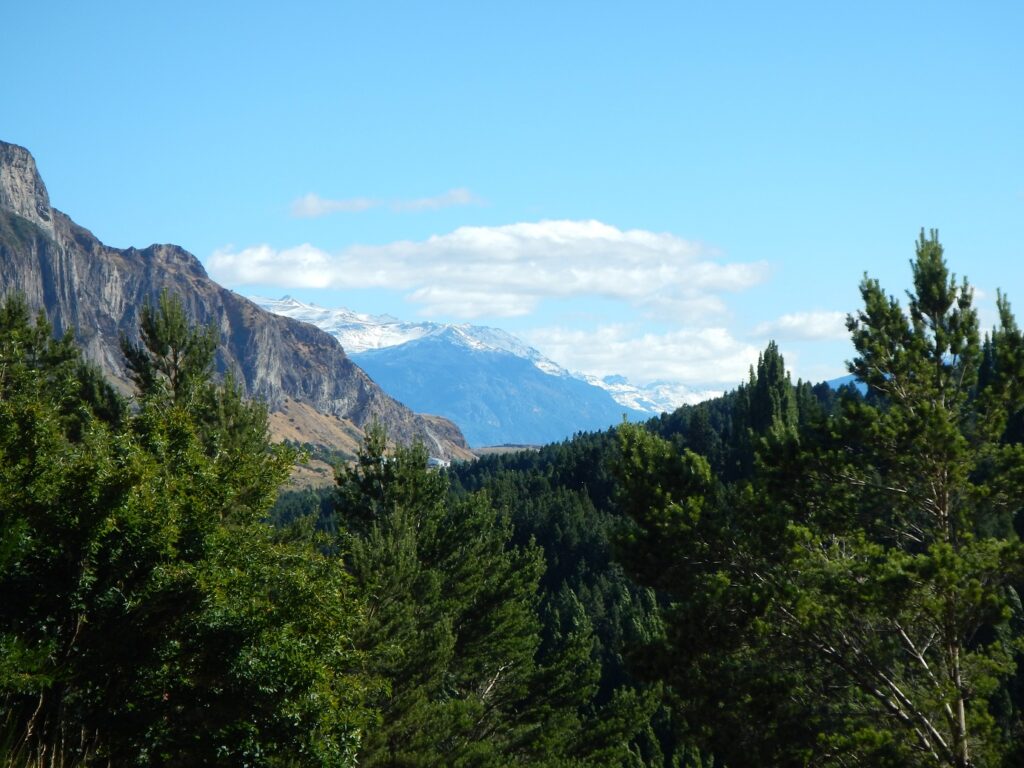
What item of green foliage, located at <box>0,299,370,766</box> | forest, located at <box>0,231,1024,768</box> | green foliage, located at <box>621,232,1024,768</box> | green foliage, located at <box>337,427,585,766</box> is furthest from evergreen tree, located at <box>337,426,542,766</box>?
green foliage, located at <box>0,299,370,766</box>

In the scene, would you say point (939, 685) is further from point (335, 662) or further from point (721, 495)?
point (335, 662)

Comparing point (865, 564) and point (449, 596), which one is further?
point (449, 596)

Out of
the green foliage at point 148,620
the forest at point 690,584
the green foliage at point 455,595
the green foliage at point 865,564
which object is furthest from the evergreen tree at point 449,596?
the green foliage at point 148,620

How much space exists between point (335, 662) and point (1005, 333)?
16145 mm

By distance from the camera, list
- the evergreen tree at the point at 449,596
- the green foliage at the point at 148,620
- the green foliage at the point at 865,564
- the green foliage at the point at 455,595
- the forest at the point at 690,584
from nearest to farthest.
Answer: the green foliage at the point at 148,620 → the forest at the point at 690,584 → the green foliage at the point at 865,564 → the evergreen tree at the point at 449,596 → the green foliage at the point at 455,595

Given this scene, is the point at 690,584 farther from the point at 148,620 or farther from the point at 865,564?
→ the point at 148,620

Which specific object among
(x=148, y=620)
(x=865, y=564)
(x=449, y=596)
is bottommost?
(x=449, y=596)

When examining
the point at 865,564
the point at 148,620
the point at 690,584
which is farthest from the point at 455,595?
the point at 148,620

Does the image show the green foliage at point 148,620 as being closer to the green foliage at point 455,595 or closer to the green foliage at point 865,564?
the green foliage at point 865,564

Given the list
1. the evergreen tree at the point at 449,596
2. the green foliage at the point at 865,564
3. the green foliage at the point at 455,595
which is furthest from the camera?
the green foliage at the point at 455,595

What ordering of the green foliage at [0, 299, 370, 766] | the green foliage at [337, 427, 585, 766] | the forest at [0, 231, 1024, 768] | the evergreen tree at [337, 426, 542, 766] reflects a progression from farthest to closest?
the green foliage at [337, 427, 585, 766] → the evergreen tree at [337, 426, 542, 766] → the forest at [0, 231, 1024, 768] → the green foliage at [0, 299, 370, 766]

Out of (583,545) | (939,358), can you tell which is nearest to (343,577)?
(939,358)

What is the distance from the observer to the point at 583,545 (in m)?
114

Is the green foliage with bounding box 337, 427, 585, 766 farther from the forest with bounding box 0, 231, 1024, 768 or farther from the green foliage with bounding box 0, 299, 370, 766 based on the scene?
the green foliage with bounding box 0, 299, 370, 766
